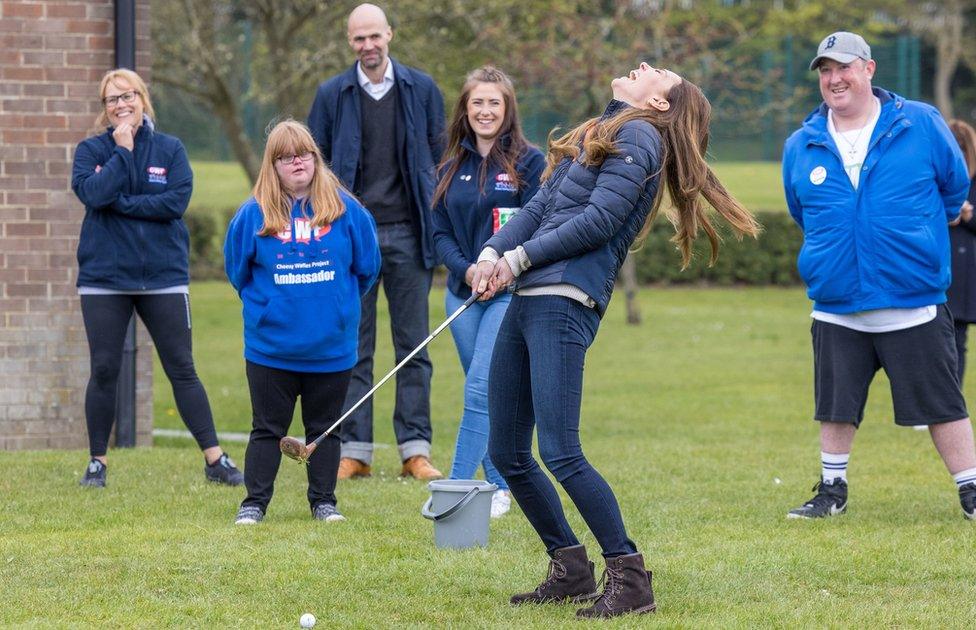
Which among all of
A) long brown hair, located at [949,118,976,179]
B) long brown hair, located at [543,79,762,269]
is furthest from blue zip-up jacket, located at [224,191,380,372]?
long brown hair, located at [949,118,976,179]

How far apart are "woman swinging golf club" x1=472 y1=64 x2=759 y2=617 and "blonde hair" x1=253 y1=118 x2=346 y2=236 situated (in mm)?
1470

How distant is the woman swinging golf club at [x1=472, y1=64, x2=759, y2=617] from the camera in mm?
4617

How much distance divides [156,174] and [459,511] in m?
2.78

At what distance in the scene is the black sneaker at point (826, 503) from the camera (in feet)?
21.4

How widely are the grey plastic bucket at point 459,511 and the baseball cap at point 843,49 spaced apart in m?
2.47

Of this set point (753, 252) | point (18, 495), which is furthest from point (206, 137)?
point (18, 495)

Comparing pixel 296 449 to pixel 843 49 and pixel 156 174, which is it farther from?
pixel 843 49

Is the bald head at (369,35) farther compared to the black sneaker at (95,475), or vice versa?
the bald head at (369,35)

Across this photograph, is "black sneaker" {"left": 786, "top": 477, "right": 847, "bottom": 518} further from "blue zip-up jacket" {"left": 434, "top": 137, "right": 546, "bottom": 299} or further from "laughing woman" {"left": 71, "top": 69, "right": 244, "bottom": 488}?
"laughing woman" {"left": 71, "top": 69, "right": 244, "bottom": 488}

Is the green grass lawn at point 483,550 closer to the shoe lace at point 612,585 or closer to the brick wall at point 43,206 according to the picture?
the shoe lace at point 612,585

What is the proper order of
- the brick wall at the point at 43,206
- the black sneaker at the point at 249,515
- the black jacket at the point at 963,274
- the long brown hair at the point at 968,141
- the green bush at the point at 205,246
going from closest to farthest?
the black sneaker at the point at 249,515 → the brick wall at the point at 43,206 → the long brown hair at the point at 968,141 → the black jacket at the point at 963,274 → the green bush at the point at 205,246

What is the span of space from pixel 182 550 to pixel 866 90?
3651mm

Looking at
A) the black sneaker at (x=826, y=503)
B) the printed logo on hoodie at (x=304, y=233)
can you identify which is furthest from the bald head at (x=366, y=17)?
the black sneaker at (x=826, y=503)

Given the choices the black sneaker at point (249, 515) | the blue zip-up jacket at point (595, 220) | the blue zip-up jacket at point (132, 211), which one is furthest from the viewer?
the blue zip-up jacket at point (132, 211)
